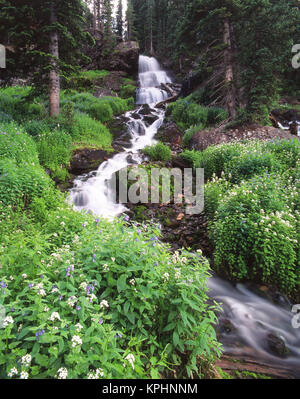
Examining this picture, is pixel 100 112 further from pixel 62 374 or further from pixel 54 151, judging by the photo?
pixel 62 374

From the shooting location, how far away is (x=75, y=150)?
31.4 ft

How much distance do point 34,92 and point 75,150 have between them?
3.38 m

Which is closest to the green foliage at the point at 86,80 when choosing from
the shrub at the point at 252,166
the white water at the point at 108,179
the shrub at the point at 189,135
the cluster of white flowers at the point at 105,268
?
the white water at the point at 108,179

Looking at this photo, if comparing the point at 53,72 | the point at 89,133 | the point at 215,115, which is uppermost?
the point at 53,72

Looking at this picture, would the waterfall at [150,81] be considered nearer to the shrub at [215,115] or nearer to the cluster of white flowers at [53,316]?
the shrub at [215,115]

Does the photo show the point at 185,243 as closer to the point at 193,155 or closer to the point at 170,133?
the point at 193,155

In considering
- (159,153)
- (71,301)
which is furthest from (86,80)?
(71,301)

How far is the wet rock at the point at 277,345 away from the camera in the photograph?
342 centimetres

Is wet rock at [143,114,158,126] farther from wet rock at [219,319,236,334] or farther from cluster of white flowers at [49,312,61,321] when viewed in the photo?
cluster of white flowers at [49,312,61,321]

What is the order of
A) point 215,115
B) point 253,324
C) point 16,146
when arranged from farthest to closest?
point 215,115 → point 16,146 → point 253,324

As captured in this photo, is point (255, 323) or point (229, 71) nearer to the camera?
point (255, 323)

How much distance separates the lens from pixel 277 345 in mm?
3520

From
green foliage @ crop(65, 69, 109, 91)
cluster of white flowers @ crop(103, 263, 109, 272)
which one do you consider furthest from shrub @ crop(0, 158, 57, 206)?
green foliage @ crop(65, 69, 109, 91)
